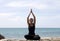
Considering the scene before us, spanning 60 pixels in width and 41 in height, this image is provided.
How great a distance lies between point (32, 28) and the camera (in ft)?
49.2

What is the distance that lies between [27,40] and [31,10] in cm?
184

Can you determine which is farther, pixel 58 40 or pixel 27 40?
pixel 58 40

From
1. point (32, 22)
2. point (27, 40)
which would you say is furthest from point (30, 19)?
point (27, 40)

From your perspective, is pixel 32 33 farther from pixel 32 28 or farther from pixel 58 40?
pixel 58 40

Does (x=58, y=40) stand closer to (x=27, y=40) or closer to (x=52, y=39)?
(x=52, y=39)

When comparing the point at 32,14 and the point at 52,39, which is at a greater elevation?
the point at 32,14

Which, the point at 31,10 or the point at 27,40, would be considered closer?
the point at 27,40

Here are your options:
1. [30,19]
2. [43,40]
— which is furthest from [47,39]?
[30,19]

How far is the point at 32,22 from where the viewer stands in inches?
585

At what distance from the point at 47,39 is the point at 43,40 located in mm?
357

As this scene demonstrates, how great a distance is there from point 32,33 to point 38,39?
0.79 m

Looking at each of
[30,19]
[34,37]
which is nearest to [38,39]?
[34,37]

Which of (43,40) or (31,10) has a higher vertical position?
(31,10)

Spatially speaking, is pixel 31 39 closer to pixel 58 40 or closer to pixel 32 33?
pixel 32 33
